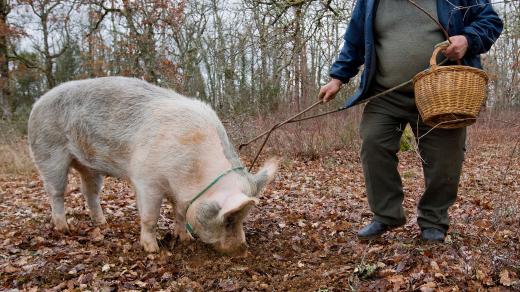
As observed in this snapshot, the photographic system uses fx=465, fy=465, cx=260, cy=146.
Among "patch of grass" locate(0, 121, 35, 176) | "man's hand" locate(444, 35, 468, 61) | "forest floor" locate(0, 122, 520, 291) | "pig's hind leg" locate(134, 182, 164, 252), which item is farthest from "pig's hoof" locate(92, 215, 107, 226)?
"patch of grass" locate(0, 121, 35, 176)

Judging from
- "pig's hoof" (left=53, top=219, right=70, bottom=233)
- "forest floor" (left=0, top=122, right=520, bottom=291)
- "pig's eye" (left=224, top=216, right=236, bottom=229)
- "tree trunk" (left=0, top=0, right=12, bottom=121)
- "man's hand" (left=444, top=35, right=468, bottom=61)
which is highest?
"tree trunk" (left=0, top=0, right=12, bottom=121)

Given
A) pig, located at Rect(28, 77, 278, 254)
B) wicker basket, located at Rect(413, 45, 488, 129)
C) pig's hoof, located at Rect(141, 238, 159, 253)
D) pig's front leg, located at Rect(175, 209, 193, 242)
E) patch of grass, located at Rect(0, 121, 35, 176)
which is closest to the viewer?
wicker basket, located at Rect(413, 45, 488, 129)

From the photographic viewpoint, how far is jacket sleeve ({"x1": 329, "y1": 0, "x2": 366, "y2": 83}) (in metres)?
3.89

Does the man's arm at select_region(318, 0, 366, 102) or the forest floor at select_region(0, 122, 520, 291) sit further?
the man's arm at select_region(318, 0, 366, 102)

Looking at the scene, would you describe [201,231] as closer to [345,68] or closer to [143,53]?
[345,68]

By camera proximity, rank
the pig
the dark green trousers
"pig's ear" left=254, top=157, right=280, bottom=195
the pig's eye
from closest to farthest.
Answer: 1. the dark green trousers
2. the pig's eye
3. the pig
4. "pig's ear" left=254, top=157, right=280, bottom=195

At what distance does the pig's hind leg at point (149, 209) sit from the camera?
13.1 ft

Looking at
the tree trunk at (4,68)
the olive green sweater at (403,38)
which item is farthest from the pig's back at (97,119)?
the tree trunk at (4,68)

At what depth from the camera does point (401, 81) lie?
3598 millimetres

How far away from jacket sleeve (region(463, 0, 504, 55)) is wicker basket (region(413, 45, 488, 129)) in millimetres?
404

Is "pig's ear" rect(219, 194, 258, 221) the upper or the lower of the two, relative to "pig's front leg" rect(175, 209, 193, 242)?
upper

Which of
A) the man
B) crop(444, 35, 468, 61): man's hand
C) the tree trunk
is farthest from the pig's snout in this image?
the tree trunk

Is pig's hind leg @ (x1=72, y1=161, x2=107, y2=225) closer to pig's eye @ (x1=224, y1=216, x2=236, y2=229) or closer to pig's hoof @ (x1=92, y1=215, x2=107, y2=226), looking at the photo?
pig's hoof @ (x1=92, y1=215, x2=107, y2=226)

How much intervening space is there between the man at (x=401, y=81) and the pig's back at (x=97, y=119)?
1.65 m
